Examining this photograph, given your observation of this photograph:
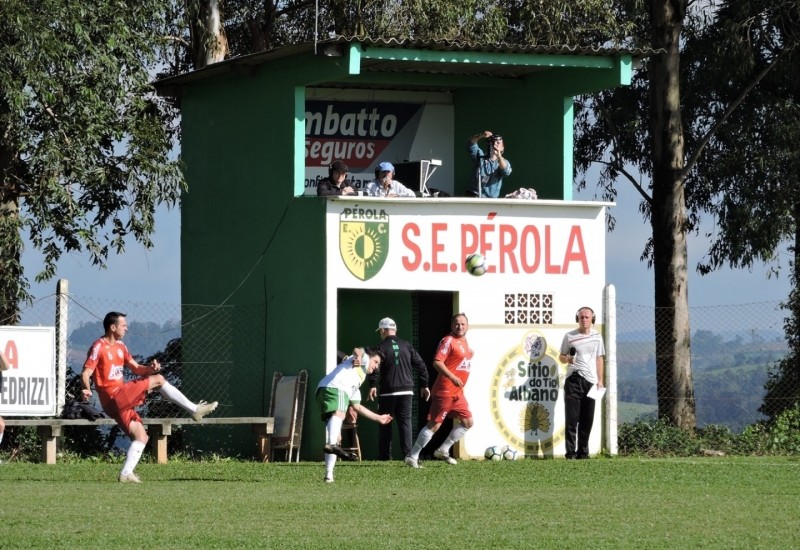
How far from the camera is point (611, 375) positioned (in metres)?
24.1

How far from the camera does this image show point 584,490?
17844 millimetres

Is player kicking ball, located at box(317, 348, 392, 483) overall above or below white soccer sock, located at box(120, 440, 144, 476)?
above

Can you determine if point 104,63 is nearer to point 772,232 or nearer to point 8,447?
point 8,447

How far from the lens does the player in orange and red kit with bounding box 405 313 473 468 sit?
21266 millimetres

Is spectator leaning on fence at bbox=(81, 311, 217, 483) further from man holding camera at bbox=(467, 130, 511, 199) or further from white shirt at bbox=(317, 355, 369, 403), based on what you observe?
man holding camera at bbox=(467, 130, 511, 199)

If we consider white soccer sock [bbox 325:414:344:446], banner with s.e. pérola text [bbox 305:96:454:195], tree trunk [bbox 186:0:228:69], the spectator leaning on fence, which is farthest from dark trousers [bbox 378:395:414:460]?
tree trunk [bbox 186:0:228:69]

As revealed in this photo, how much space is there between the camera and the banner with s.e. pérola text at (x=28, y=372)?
22578mm

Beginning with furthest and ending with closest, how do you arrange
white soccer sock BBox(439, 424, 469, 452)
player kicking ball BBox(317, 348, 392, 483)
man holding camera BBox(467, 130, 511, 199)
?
man holding camera BBox(467, 130, 511, 199) < white soccer sock BBox(439, 424, 469, 452) < player kicking ball BBox(317, 348, 392, 483)

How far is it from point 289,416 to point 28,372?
11.0 ft

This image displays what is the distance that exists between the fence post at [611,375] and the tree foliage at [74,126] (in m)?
6.38

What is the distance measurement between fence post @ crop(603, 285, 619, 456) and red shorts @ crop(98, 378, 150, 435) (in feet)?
25.0

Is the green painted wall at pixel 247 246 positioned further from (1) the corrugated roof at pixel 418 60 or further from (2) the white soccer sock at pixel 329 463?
(2) the white soccer sock at pixel 329 463

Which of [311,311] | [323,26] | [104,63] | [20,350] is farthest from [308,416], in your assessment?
[323,26]

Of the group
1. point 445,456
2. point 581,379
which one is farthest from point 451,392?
point 581,379
